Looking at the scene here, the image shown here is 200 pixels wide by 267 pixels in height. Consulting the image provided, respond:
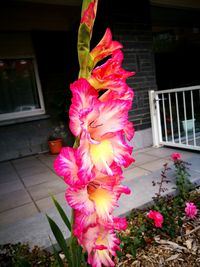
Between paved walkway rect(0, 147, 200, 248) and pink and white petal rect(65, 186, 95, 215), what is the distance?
1169mm

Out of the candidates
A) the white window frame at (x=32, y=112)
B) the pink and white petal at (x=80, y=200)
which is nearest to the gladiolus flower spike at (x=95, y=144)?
the pink and white petal at (x=80, y=200)

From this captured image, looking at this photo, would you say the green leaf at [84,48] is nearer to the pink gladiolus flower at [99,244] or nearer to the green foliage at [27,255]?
the pink gladiolus flower at [99,244]

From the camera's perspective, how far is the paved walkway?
165 cm

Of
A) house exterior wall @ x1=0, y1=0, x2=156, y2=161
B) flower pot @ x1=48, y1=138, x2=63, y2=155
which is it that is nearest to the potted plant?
flower pot @ x1=48, y1=138, x2=63, y2=155

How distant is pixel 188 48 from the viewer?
5793 millimetres

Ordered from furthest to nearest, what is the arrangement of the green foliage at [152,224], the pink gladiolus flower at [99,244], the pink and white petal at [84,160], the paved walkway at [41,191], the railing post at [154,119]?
the railing post at [154,119] → the paved walkway at [41,191] → the green foliage at [152,224] → the pink gladiolus flower at [99,244] → the pink and white petal at [84,160]

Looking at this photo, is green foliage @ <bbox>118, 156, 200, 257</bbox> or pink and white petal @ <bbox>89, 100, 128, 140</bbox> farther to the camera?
green foliage @ <bbox>118, 156, 200, 257</bbox>

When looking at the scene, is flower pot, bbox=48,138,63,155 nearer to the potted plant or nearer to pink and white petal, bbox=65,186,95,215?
the potted plant

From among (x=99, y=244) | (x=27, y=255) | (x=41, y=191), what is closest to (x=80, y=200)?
(x=99, y=244)

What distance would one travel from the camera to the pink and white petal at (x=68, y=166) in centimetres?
45

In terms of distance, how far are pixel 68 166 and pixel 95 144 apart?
0.08m

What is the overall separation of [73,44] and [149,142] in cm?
258

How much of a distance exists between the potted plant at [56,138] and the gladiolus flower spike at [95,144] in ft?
13.0

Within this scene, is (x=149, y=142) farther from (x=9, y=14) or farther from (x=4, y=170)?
(x=9, y=14)
